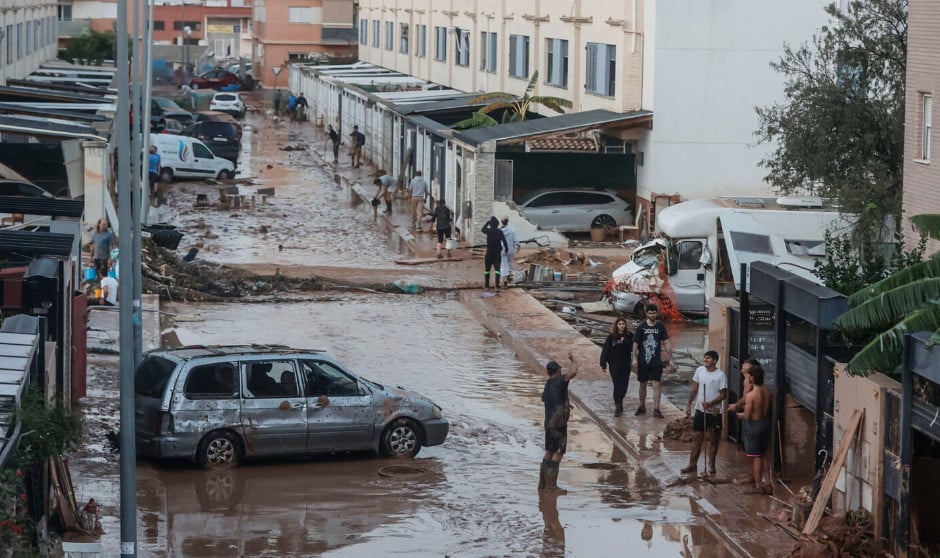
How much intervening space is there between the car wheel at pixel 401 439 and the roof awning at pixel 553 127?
20.3 metres

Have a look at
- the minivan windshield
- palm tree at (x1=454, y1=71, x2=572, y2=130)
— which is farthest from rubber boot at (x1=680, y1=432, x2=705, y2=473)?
palm tree at (x1=454, y1=71, x2=572, y2=130)

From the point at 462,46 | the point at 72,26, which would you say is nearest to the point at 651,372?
the point at 462,46

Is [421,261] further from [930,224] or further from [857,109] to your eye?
[930,224]

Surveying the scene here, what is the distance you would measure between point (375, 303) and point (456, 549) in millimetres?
15674

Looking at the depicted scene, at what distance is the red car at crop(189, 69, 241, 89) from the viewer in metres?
95.6

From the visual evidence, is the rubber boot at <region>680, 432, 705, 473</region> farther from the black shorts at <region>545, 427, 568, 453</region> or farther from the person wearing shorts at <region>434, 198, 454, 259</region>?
the person wearing shorts at <region>434, 198, 454, 259</region>

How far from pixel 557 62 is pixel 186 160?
1331cm

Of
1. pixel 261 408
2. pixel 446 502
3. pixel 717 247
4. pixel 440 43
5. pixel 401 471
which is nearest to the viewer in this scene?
pixel 446 502

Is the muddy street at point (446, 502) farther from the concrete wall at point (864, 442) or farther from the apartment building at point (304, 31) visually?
the apartment building at point (304, 31)

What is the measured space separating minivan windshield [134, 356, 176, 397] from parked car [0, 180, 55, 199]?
58.6 feet

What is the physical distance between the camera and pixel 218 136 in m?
58.0

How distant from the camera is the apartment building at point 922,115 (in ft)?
70.4

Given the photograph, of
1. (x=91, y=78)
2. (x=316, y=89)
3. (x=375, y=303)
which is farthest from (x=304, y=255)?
(x=316, y=89)

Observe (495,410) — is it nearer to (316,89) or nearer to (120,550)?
(120,550)
